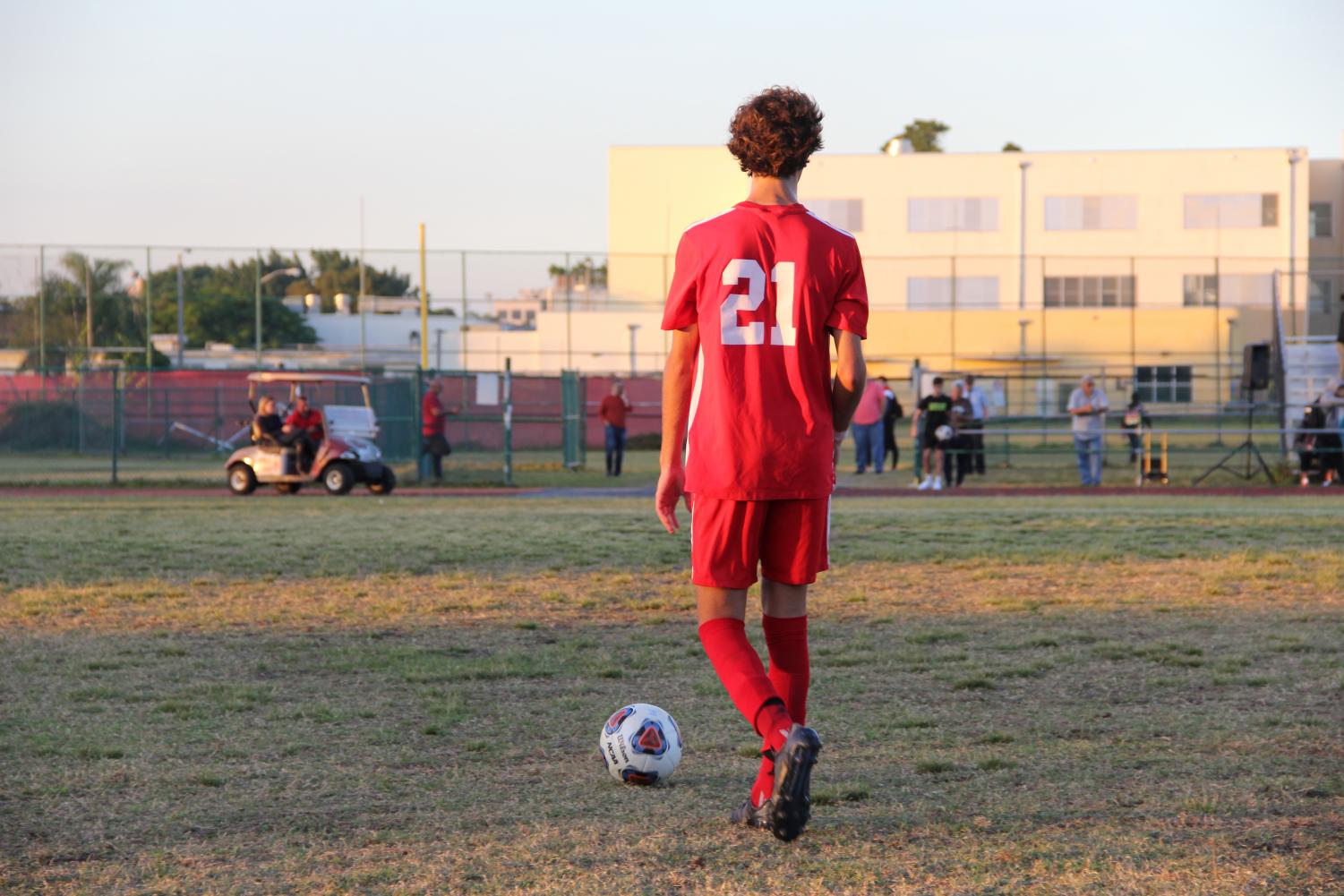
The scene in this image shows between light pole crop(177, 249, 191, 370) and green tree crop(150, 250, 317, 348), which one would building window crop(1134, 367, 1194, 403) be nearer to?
green tree crop(150, 250, 317, 348)

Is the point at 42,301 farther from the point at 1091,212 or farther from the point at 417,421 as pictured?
the point at 1091,212

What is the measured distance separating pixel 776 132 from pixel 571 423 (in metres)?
23.3

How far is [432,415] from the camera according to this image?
22578 millimetres

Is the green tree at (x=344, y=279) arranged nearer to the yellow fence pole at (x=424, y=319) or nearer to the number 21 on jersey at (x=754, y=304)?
the yellow fence pole at (x=424, y=319)

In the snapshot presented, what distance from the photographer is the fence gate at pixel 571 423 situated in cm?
2700

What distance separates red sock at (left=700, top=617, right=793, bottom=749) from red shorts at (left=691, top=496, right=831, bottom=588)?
0.14 m

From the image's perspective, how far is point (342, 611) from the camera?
838 centimetres

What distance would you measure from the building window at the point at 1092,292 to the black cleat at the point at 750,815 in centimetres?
4897

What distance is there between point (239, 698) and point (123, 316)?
36.4 metres

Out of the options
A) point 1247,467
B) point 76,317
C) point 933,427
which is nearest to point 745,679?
point 933,427

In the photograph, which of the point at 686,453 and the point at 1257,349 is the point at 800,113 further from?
the point at 1257,349

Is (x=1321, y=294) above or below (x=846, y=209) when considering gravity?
below

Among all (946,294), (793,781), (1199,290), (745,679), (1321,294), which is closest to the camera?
(793,781)

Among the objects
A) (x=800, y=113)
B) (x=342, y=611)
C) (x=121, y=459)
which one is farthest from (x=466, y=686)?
(x=121, y=459)
